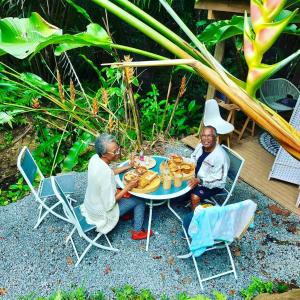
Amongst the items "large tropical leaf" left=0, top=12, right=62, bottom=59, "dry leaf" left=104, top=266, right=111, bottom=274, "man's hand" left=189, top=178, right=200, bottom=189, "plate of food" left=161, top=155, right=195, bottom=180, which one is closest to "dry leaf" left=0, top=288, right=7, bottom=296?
"dry leaf" left=104, top=266, right=111, bottom=274

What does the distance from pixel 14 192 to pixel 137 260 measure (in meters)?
2.53

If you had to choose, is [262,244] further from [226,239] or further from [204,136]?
[204,136]

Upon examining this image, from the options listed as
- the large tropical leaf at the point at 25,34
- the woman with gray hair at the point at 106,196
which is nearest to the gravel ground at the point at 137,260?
the woman with gray hair at the point at 106,196

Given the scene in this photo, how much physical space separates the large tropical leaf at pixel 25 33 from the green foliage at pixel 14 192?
10.7 feet

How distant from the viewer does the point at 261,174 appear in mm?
4684

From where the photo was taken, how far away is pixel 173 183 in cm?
354

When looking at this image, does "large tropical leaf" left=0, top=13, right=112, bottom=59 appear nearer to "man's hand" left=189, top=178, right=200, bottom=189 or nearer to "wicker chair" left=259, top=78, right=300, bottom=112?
"man's hand" left=189, top=178, right=200, bottom=189

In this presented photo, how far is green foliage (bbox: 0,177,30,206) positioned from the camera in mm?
4590

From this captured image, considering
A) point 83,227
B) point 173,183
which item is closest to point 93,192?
point 83,227

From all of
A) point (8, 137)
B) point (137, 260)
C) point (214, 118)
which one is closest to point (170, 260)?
point (137, 260)

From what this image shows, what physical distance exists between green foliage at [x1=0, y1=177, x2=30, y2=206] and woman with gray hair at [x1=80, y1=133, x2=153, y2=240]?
1724 mm

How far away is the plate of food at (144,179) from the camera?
334 cm

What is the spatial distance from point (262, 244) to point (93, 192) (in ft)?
6.69

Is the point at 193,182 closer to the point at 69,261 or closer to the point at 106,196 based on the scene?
the point at 106,196
